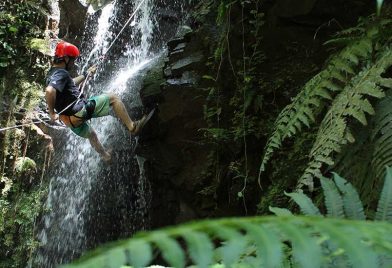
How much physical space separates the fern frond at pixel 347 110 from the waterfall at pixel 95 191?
554 cm

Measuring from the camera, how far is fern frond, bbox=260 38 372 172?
8.55ft

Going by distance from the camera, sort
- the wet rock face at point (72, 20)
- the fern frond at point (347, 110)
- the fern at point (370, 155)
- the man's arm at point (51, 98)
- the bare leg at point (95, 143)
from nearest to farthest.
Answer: the fern at point (370, 155) → the fern frond at point (347, 110) → the man's arm at point (51, 98) → the bare leg at point (95, 143) → the wet rock face at point (72, 20)

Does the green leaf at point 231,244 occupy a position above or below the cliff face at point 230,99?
below

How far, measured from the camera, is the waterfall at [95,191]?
8023 mm

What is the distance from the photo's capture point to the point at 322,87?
8.86ft

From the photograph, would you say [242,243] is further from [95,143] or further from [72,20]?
[72,20]

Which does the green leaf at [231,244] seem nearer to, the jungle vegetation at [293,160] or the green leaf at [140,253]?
the jungle vegetation at [293,160]

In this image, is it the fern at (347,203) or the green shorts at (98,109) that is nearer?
the fern at (347,203)

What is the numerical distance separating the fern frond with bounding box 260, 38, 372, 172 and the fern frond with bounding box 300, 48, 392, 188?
0.11m

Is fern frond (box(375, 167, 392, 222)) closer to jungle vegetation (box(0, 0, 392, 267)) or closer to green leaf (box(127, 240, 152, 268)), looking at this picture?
jungle vegetation (box(0, 0, 392, 267))

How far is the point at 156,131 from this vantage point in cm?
639

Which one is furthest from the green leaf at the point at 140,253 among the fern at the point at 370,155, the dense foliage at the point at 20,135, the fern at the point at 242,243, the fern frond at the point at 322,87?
the dense foliage at the point at 20,135

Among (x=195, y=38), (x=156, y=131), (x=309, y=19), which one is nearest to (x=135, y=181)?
(x=156, y=131)

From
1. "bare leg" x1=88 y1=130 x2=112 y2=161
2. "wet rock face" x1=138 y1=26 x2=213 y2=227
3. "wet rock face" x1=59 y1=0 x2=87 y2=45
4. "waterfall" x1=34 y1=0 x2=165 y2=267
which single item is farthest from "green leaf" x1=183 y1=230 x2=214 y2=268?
"wet rock face" x1=59 y1=0 x2=87 y2=45
